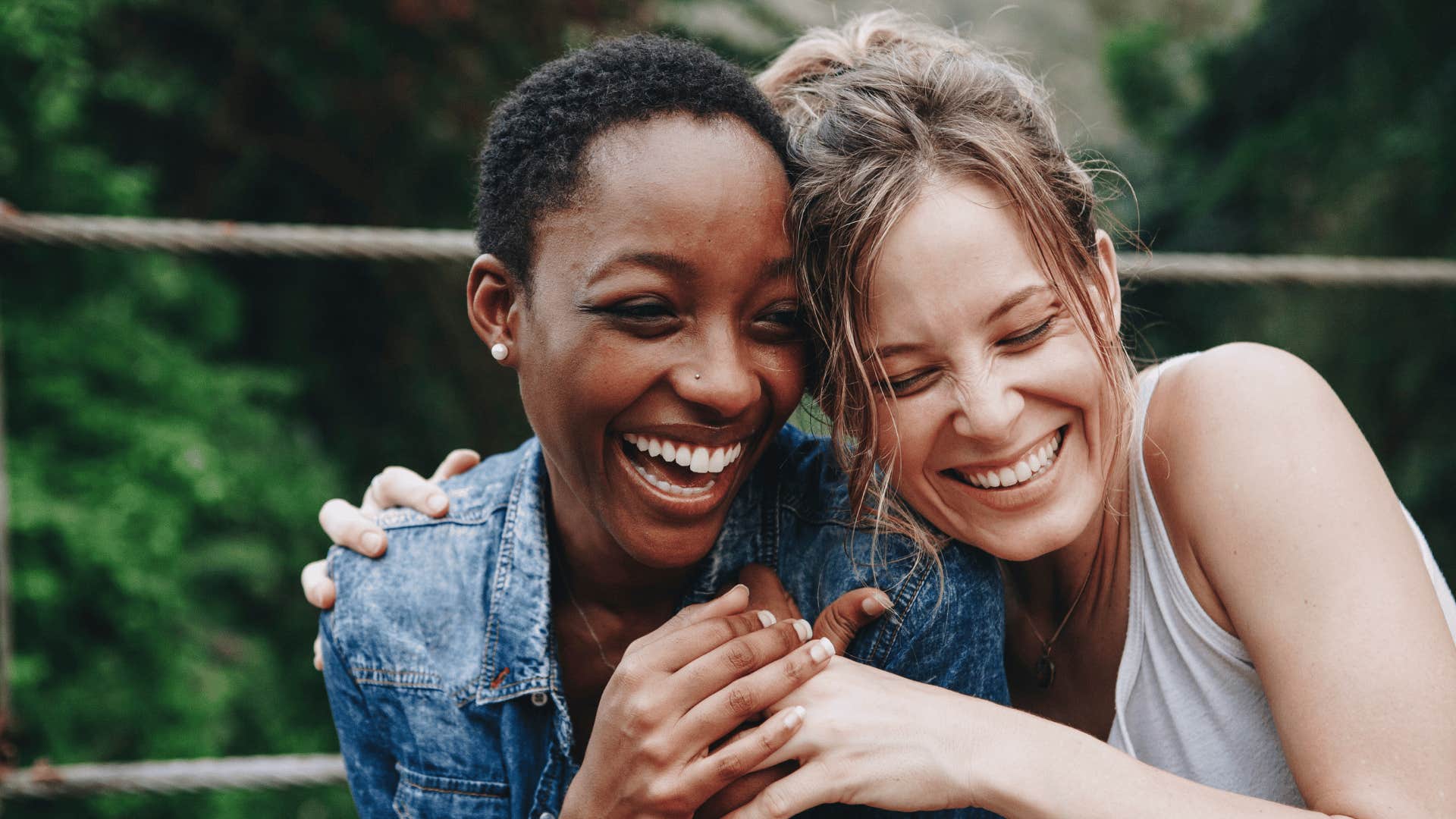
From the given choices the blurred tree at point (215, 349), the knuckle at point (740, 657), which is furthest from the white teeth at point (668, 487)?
the blurred tree at point (215, 349)

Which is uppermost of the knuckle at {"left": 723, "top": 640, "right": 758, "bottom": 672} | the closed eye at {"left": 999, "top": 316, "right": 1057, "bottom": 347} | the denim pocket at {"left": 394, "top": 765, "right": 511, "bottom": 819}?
the closed eye at {"left": 999, "top": 316, "right": 1057, "bottom": 347}

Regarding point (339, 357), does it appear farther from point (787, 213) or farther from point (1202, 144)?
point (1202, 144)

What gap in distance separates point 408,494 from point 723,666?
2.65ft

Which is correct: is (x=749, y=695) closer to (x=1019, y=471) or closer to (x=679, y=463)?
(x=679, y=463)

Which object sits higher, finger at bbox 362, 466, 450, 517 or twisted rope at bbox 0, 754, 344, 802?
finger at bbox 362, 466, 450, 517

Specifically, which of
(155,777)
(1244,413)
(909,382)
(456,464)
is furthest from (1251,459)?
(155,777)

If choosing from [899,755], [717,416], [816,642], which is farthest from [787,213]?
[899,755]

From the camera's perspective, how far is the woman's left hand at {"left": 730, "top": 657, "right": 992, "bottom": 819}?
1582 mm

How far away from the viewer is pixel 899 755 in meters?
1.58

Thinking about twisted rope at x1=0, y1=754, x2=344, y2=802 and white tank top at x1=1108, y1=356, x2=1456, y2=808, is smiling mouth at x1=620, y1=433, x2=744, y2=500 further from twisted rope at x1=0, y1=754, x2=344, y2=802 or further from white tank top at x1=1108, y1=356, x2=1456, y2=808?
twisted rope at x1=0, y1=754, x2=344, y2=802

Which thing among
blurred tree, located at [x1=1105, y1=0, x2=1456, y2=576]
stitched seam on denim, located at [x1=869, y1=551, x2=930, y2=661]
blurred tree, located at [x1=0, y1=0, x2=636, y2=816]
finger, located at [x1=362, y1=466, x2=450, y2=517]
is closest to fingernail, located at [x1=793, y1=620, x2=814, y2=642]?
stitched seam on denim, located at [x1=869, y1=551, x2=930, y2=661]

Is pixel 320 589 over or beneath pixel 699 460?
beneath

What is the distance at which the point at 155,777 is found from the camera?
7.89 ft

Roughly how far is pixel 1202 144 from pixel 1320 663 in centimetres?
666
